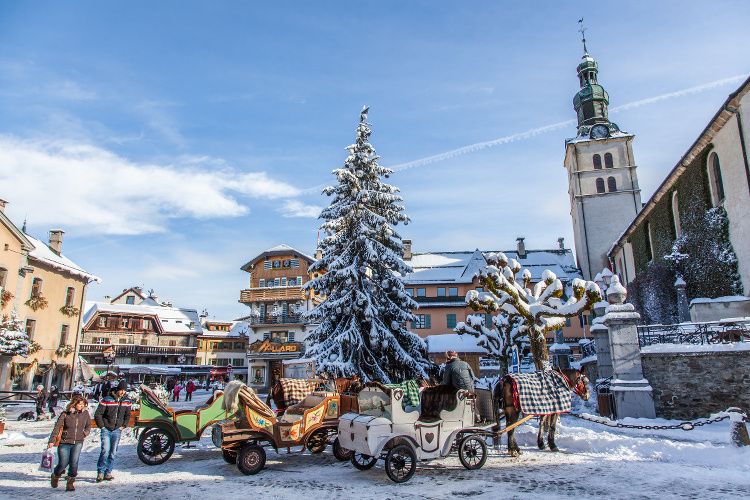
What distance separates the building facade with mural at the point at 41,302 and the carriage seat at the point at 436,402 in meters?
27.8

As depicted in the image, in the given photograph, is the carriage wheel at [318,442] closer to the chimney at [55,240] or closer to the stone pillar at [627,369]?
the stone pillar at [627,369]

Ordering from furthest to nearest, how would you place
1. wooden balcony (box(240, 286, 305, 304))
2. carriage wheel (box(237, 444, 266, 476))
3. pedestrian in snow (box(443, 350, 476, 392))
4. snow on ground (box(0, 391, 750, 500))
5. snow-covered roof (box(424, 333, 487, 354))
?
wooden balcony (box(240, 286, 305, 304))
snow-covered roof (box(424, 333, 487, 354))
pedestrian in snow (box(443, 350, 476, 392))
carriage wheel (box(237, 444, 266, 476))
snow on ground (box(0, 391, 750, 500))

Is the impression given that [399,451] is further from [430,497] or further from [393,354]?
[393,354]

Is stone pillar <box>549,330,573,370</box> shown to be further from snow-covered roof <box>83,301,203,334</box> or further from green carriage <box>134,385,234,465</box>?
snow-covered roof <box>83,301,203,334</box>

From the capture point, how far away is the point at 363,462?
9625 mm

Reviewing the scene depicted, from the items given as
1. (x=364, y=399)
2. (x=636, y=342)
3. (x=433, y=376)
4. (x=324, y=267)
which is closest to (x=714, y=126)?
(x=636, y=342)

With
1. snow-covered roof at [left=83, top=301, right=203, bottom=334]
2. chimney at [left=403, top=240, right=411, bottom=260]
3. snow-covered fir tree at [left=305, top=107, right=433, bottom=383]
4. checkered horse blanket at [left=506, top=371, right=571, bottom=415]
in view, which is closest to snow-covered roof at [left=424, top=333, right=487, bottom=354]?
snow-covered fir tree at [left=305, top=107, right=433, bottom=383]

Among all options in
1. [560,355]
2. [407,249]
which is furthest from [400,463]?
[407,249]

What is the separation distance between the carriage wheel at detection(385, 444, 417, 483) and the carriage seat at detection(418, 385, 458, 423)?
0.83m

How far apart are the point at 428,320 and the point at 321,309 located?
30.0m

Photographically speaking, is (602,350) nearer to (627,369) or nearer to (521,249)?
(627,369)

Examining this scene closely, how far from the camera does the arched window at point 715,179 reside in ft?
72.5

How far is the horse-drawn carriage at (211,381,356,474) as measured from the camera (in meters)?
9.21

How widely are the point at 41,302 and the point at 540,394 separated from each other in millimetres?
32150
